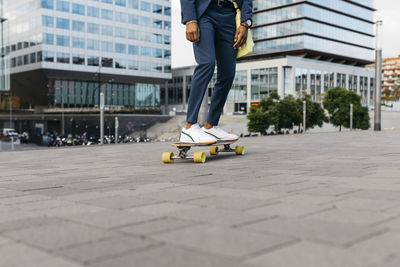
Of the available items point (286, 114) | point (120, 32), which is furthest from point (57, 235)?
point (120, 32)

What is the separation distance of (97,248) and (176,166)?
372cm

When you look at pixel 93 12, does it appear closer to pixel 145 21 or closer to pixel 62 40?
pixel 62 40

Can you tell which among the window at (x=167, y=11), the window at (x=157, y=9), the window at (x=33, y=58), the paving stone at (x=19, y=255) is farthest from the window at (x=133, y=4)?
the paving stone at (x=19, y=255)

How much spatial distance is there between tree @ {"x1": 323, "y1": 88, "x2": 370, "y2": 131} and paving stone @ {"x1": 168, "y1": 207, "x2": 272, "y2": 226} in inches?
2065

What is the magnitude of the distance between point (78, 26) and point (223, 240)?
73.4 meters

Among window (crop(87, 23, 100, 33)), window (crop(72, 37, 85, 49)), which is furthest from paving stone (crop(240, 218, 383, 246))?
window (crop(87, 23, 100, 33))

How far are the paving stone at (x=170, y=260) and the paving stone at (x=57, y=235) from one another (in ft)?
1.19

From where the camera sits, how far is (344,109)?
5444 cm

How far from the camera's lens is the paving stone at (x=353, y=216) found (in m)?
2.27

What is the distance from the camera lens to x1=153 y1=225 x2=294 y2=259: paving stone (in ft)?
Answer: 5.96

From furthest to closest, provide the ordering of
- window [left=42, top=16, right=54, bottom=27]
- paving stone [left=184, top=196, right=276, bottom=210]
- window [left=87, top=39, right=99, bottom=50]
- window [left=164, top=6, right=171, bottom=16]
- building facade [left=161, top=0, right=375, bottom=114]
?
window [left=164, top=6, right=171, bottom=16], building facade [left=161, top=0, right=375, bottom=114], window [left=87, top=39, right=99, bottom=50], window [left=42, top=16, right=54, bottom=27], paving stone [left=184, top=196, right=276, bottom=210]

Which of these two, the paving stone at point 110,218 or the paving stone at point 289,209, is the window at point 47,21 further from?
the paving stone at point 289,209

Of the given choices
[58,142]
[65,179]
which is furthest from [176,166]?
[58,142]

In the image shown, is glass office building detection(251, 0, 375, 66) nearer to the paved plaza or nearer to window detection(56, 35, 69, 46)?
window detection(56, 35, 69, 46)
